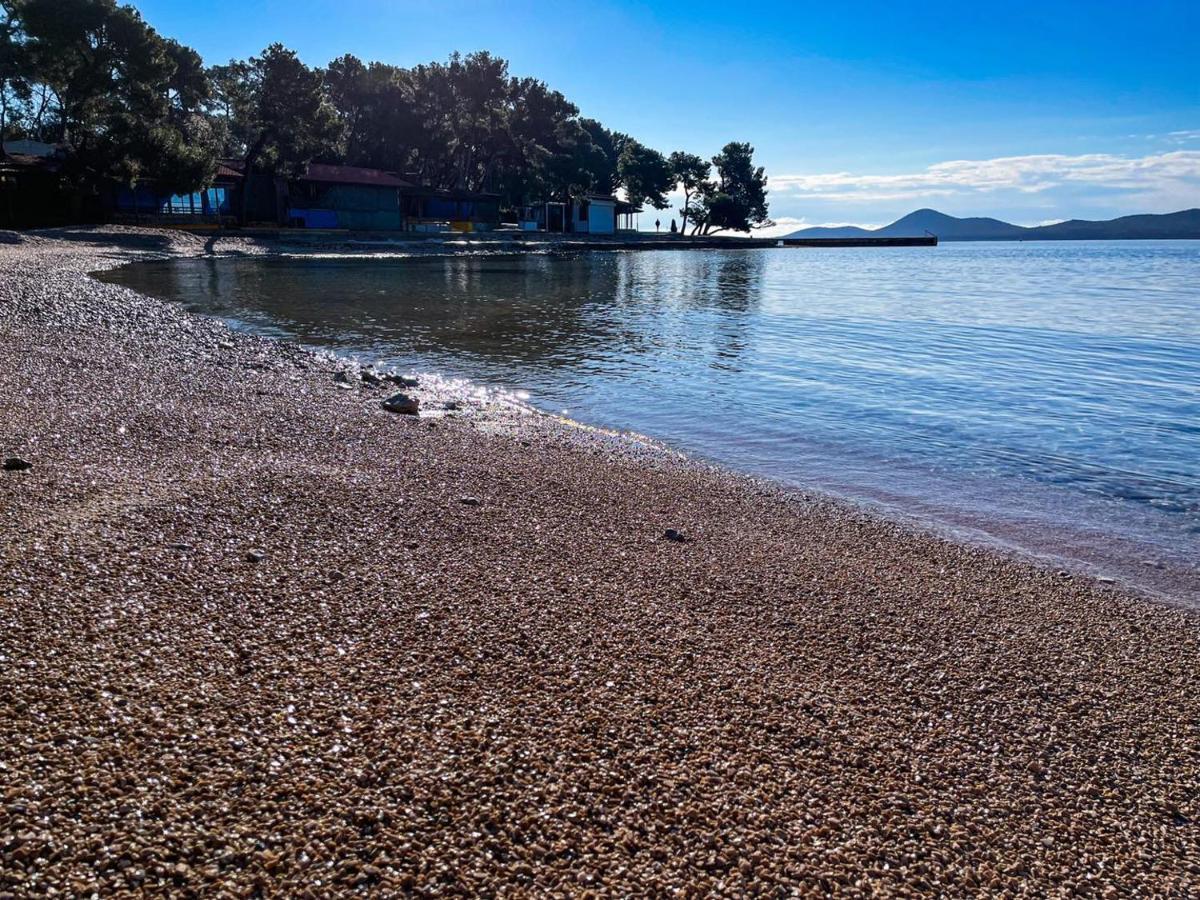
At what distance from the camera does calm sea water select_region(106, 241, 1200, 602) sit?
870cm

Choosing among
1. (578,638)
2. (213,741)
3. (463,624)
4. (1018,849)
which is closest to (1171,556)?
(1018,849)

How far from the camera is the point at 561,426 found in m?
10.9

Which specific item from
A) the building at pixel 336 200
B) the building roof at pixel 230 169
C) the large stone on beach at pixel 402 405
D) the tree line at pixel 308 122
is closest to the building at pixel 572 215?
the tree line at pixel 308 122

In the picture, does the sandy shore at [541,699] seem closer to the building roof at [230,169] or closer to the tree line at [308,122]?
the tree line at [308,122]

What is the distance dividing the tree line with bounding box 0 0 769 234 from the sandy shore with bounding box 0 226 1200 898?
51.6 meters

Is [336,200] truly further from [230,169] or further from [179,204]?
[179,204]

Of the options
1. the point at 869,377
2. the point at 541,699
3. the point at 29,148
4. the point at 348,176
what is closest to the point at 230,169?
the point at 348,176

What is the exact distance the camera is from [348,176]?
218ft

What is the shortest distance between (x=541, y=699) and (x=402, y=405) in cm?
751

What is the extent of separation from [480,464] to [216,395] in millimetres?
4802

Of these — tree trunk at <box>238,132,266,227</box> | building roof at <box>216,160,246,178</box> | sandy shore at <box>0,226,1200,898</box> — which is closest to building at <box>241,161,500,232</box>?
building roof at <box>216,160,246,178</box>

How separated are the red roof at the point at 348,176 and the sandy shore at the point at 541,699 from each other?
6456 centimetres

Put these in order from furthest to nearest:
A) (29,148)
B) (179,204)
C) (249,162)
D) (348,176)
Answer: (348,176)
(179,204)
(249,162)
(29,148)

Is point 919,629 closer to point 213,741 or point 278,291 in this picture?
point 213,741
